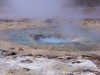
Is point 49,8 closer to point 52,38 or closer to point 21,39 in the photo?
point 52,38

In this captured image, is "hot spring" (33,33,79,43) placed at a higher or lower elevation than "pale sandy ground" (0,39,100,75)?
higher

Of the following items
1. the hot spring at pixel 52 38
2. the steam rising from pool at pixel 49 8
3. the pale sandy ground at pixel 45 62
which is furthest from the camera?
the steam rising from pool at pixel 49 8

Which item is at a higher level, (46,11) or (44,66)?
(46,11)

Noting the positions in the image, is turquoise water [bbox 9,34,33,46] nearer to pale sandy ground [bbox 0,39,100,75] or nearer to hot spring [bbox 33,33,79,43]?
hot spring [bbox 33,33,79,43]

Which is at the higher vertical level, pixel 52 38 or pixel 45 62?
pixel 52 38

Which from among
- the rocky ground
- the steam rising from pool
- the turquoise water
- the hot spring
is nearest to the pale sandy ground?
the rocky ground

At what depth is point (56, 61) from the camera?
6977 millimetres

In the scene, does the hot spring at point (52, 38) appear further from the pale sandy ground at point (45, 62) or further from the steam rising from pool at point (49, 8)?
the steam rising from pool at point (49, 8)

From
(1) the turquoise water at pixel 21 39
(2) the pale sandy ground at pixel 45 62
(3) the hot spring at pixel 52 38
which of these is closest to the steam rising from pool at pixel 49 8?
(3) the hot spring at pixel 52 38

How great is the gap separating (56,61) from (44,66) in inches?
20.1

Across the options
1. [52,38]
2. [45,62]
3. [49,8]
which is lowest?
[45,62]

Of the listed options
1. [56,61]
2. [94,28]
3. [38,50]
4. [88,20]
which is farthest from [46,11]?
[56,61]

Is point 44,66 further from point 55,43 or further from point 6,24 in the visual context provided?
point 6,24

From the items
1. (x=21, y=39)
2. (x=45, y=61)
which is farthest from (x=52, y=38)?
(x=45, y=61)
